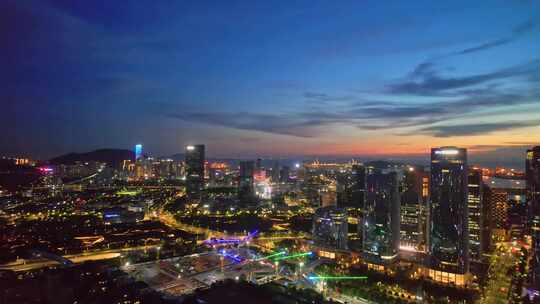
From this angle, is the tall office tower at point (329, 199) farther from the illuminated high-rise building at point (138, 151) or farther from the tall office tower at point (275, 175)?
the illuminated high-rise building at point (138, 151)

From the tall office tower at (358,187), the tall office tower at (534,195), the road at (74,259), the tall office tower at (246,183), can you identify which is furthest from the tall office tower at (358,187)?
the road at (74,259)

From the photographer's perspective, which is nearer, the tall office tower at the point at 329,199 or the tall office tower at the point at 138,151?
the tall office tower at the point at 329,199

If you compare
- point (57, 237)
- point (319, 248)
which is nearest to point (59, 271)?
point (57, 237)

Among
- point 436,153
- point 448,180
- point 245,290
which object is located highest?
point 436,153

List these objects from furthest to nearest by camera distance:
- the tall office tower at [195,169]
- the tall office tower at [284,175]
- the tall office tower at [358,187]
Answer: the tall office tower at [284,175], the tall office tower at [195,169], the tall office tower at [358,187]

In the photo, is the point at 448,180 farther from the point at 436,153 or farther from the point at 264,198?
the point at 264,198

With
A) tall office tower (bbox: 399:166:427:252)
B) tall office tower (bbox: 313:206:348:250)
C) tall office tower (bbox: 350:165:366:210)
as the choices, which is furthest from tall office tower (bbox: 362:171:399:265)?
tall office tower (bbox: 350:165:366:210)

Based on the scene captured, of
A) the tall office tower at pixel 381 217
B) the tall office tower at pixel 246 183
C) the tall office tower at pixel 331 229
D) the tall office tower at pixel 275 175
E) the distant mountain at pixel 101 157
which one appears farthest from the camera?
the distant mountain at pixel 101 157

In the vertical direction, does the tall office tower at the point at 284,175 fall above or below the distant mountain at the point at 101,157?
below

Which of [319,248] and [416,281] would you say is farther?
[319,248]
